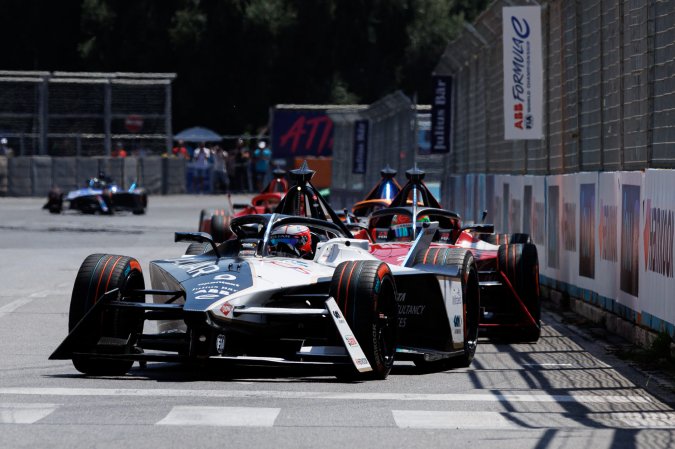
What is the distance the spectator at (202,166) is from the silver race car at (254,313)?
144 ft

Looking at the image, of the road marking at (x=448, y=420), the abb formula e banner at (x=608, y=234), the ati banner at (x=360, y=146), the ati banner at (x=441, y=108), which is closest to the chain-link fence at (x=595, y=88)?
the abb formula e banner at (x=608, y=234)

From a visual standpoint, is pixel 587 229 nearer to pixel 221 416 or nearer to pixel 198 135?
pixel 221 416

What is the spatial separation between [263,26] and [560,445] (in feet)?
184

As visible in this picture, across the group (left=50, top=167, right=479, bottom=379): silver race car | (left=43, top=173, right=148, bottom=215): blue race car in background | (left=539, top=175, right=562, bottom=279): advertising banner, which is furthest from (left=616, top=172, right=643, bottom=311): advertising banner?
(left=43, top=173, right=148, bottom=215): blue race car in background

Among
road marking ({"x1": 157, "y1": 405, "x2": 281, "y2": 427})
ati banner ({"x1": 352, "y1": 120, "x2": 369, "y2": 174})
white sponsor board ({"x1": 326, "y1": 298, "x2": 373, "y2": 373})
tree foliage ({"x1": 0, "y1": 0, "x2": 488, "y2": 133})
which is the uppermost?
tree foliage ({"x1": 0, "y1": 0, "x2": 488, "y2": 133})

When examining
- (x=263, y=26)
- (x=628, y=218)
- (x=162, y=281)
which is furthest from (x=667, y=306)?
(x=263, y=26)

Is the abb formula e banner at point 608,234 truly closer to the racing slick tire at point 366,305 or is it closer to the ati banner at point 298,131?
the racing slick tire at point 366,305

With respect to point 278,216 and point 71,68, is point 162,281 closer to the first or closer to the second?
point 278,216

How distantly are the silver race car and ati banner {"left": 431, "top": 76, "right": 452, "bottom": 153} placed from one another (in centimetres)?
1921

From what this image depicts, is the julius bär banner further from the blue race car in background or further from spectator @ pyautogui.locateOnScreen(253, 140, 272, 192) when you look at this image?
spectator @ pyautogui.locateOnScreen(253, 140, 272, 192)

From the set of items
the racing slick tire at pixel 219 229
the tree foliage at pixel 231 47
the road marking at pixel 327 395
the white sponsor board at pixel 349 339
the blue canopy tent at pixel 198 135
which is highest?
the tree foliage at pixel 231 47

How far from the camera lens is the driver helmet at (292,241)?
11742 mm

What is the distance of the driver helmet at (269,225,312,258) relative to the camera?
1174 centimetres

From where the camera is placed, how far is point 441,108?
30.4m
